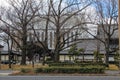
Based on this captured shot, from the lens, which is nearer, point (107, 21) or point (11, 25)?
point (107, 21)

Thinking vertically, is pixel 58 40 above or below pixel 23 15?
below

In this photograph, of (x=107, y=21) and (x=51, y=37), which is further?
(x=51, y=37)

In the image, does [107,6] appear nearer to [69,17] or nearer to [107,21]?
[107,21]

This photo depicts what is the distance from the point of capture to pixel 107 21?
57.8 m

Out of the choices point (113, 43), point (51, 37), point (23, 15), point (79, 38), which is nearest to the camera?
point (23, 15)

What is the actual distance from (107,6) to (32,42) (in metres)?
18.1

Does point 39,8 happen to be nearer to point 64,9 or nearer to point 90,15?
point 64,9

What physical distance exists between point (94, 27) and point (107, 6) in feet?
25.5

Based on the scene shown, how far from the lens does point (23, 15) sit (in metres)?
61.3

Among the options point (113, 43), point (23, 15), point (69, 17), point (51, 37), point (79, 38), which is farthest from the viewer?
point (113, 43)

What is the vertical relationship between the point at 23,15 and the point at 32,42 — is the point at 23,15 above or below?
above

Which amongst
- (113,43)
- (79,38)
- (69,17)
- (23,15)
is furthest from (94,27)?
(113,43)

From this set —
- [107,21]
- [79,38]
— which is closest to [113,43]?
[79,38]

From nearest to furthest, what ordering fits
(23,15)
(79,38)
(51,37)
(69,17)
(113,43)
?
1. (69,17)
2. (23,15)
3. (79,38)
4. (51,37)
5. (113,43)
